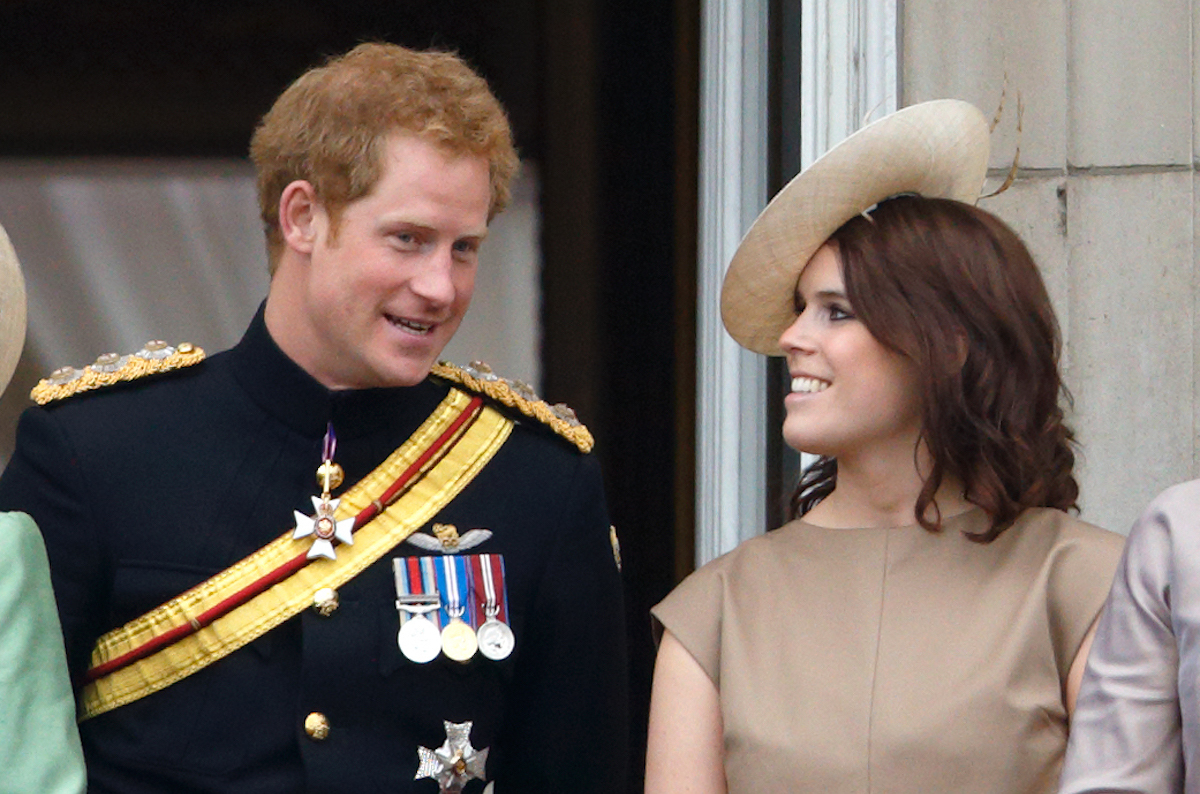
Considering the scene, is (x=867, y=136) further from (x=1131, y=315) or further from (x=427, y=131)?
(x=1131, y=315)

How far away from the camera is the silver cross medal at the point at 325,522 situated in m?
2.58

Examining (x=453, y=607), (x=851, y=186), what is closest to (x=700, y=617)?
(x=453, y=607)

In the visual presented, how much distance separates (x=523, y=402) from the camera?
2.83 metres

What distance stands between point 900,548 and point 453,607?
2.12 ft

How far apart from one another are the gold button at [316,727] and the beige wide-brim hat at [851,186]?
0.85m

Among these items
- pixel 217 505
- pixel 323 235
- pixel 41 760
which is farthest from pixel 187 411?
pixel 41 760

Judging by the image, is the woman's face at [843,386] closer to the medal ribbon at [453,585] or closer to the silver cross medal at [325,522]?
the medal ribbon at [453,585]

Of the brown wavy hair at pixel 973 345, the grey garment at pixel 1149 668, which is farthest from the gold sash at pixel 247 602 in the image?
the grey garment at pixel 1149 668

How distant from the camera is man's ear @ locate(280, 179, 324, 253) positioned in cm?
258

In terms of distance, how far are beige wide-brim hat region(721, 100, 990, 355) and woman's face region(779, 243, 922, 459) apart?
8 centimetres

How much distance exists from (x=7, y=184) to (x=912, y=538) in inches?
162

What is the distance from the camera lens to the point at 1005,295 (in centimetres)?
239

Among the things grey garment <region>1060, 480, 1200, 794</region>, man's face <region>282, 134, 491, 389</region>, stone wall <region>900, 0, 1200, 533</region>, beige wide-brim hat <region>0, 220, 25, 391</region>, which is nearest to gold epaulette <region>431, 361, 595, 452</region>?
man's face <region>282, 134, 491, 389</region>

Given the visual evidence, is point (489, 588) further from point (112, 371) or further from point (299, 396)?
point (112, 371)
